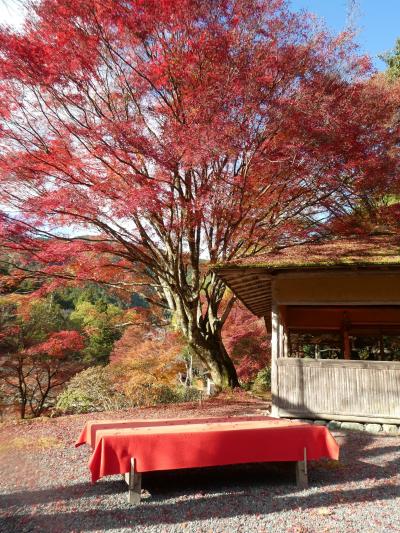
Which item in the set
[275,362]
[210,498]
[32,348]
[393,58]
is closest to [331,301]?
[275,362]

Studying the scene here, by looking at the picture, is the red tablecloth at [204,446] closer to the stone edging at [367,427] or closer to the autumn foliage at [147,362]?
the stone edging at [367,427]

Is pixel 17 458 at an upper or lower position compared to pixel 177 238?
lower

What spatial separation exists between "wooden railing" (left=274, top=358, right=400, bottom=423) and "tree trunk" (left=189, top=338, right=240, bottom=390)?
13.9 ft

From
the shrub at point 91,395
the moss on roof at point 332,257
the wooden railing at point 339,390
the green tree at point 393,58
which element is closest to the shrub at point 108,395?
the shrub at point 91,395

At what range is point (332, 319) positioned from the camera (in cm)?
1220

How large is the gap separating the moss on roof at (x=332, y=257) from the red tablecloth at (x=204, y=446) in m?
3.33

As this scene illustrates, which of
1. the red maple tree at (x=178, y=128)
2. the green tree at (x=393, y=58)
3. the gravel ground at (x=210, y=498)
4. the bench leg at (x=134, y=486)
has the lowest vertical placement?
the gravel ground at (x=210, y=498)

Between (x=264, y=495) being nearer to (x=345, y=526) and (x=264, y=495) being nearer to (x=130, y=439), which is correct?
(x=345, y=526)

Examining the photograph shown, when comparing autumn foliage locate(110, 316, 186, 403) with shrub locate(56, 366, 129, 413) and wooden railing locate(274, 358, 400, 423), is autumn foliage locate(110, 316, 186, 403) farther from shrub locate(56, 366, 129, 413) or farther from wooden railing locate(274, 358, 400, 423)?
wooden railing locate(274, 358, 400, 423)

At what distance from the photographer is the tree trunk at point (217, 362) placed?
467 inches

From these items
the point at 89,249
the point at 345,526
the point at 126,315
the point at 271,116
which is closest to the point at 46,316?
the point at 126,315

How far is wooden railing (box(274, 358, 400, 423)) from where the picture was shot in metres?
7.29

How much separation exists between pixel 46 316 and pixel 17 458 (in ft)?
37.6

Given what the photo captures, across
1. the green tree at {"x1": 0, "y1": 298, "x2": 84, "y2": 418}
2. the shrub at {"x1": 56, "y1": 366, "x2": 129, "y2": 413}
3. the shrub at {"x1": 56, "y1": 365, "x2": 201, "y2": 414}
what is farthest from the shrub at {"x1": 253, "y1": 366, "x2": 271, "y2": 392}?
the green tree at {"x1": 0, "y1": 298, "x2": 84, "y2": 418}
